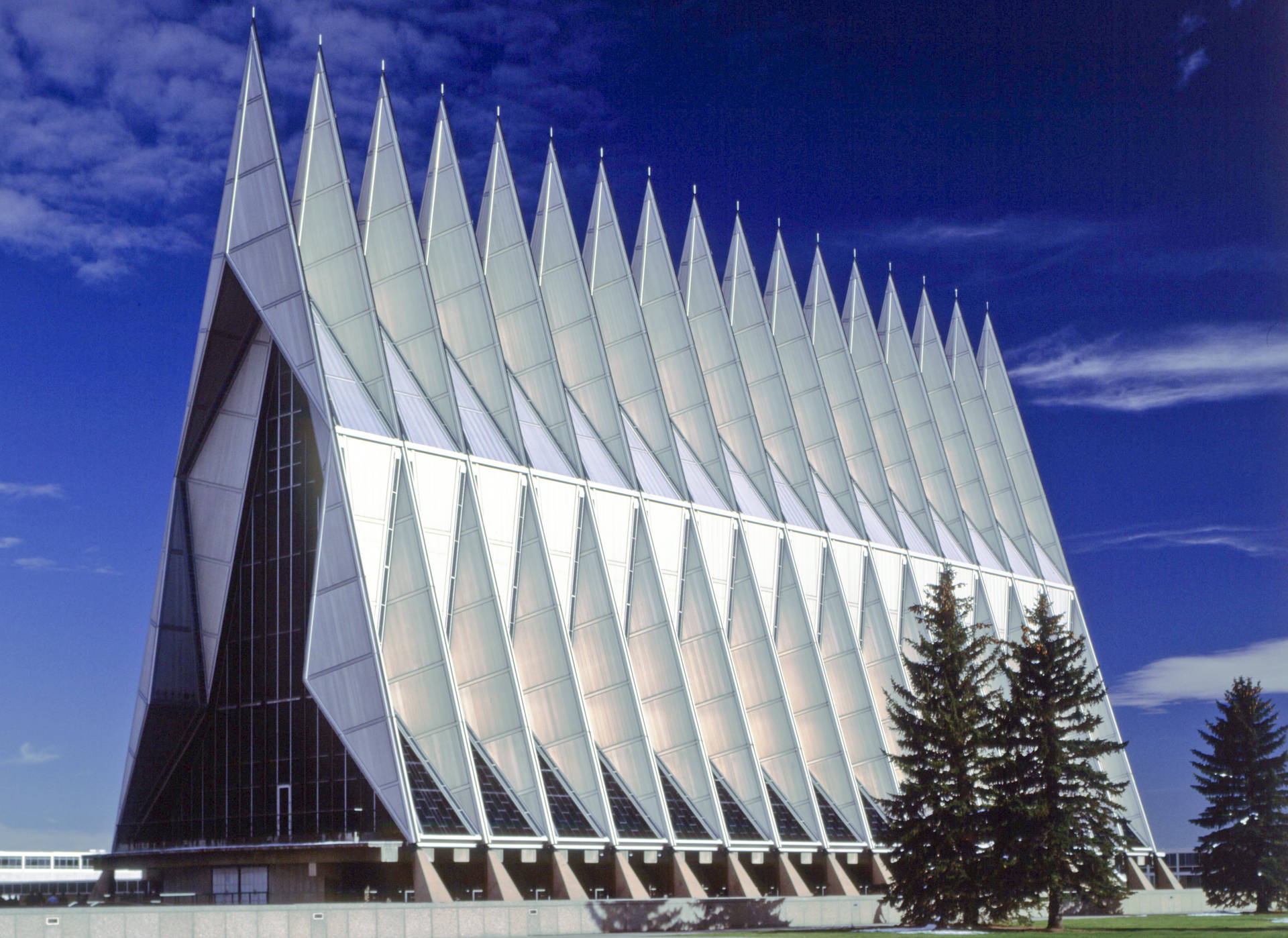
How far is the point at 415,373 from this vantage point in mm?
42594

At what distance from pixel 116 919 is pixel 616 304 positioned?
31.1 meters

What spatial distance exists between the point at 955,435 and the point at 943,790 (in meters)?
34.9

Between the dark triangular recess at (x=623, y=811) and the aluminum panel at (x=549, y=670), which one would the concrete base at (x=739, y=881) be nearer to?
the dark triangular recess at (x=623, y=811)

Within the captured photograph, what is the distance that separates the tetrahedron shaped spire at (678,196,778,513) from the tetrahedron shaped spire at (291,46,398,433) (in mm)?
17194

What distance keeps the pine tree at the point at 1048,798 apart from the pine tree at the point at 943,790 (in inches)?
23.3

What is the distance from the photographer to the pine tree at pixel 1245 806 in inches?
1992

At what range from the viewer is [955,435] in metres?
68.2

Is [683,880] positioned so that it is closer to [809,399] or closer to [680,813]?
[680,813]

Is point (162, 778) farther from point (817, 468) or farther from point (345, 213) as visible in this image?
point (817, 468)

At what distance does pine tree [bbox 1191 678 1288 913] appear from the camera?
50594mm

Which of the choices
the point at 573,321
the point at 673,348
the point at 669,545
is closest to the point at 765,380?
the point at 673,348

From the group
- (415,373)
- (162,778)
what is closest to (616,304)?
(415,373)

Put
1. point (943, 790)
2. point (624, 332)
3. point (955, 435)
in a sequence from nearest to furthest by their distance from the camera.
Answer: point (943, 790) < point (624, 332) < point (955, 435)

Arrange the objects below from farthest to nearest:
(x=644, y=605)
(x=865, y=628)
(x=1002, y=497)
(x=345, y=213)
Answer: (x=1002, y=497) → (x=865, y=628) → (x=644, y=605) → (x=345, y=213)
